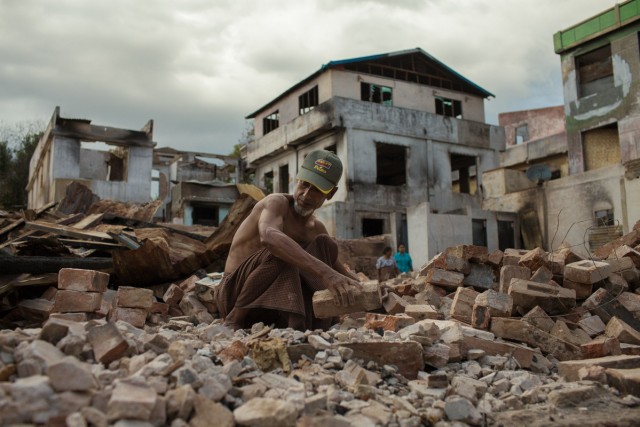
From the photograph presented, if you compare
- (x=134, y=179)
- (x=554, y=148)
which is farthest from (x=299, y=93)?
(x=554, y=148)

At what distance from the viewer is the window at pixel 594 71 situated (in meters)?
16.0

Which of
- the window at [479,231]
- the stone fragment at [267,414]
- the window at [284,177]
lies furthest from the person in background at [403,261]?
the window at [284,177]

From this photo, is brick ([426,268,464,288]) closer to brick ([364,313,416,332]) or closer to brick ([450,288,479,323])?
brick ([450,288,479,323])

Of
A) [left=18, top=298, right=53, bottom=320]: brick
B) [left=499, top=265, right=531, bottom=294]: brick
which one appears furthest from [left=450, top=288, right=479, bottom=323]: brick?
[left=18, top=298, right=53, bottom=320]: brick

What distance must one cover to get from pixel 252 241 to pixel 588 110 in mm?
15943

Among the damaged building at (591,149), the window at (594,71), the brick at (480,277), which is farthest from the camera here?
the window at (594,71)

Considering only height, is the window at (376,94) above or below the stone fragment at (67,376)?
above

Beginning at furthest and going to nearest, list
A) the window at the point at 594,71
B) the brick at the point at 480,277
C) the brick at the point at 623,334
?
the window at the point at 594,71 → the brick at the point at 480,277 → the brick at the point at 623,334

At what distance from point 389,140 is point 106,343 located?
17.7 metres

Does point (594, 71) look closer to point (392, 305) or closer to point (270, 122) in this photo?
point (270, 122)

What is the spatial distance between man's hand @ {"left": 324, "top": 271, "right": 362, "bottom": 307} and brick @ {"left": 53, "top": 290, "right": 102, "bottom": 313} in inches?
65.2

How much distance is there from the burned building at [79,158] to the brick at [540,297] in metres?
17.6

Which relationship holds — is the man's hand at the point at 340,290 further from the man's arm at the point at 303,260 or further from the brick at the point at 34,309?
the brick at the point at 34,309

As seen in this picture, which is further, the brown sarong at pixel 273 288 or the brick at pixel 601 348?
the brick at pixel 601 348
